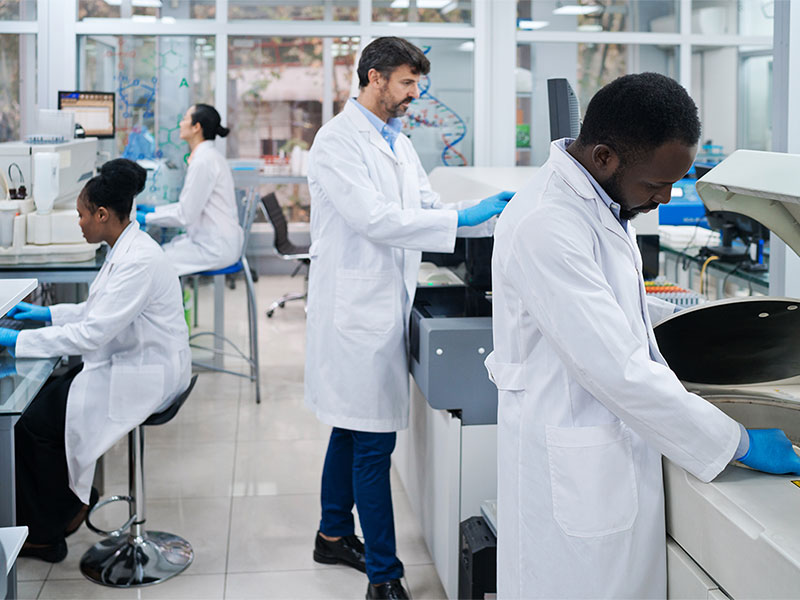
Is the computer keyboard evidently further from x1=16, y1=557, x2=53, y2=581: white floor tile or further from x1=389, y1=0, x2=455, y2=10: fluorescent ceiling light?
x1=389, y1=0, x2=455, y2=10: fluorescent ceiling light

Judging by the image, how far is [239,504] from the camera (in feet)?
10.7

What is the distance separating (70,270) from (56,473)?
2.64 ft

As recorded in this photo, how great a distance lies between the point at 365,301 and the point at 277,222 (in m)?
3.61

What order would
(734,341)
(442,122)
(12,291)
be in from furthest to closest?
(442,122), (12,291), (734,341)

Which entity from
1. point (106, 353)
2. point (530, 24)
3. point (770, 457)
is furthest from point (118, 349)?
point (530, 24)

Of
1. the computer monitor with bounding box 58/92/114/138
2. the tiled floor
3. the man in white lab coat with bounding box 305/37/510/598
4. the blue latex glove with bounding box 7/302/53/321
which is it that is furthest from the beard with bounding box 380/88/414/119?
the computer monitor with bounding box 58/92/114/138

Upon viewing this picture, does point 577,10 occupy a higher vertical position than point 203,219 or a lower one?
higher

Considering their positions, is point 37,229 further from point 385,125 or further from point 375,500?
point 375,500

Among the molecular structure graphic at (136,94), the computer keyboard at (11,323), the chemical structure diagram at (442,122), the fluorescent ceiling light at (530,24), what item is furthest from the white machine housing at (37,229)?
the fluorescent ceiling light at (530,24)

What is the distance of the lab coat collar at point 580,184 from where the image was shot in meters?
1.45

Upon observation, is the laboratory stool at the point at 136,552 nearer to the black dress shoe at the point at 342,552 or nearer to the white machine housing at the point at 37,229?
the black dress shoe at the point at 342,552

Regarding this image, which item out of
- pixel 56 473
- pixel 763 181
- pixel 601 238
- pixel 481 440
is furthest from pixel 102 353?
pixel 763 181

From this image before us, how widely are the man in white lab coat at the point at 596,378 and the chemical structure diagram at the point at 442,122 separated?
369cm

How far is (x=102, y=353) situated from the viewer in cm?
265
